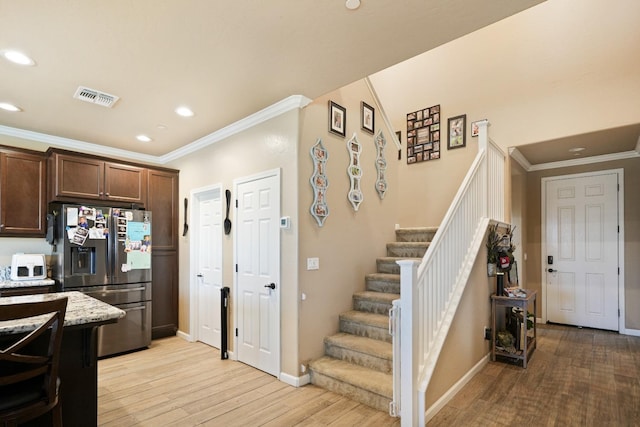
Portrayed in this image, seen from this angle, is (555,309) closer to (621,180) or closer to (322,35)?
(621,180)

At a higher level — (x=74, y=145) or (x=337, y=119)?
(x=337, y=119)

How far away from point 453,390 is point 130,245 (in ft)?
13.4

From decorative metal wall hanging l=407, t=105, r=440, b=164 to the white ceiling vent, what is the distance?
14.2ft

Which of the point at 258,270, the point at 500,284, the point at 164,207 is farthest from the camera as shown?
the point at 164,207

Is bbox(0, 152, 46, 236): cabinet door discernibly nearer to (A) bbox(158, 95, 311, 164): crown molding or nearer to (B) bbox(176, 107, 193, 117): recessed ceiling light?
(A) bbox(158, 95, 311, 164): crown molding

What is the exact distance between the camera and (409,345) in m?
Result: 2.38

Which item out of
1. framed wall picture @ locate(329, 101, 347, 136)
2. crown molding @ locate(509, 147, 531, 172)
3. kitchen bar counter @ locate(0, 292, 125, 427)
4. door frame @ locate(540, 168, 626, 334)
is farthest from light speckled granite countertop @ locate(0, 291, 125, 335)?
door frame @ locate(540, 168, 626, 334)

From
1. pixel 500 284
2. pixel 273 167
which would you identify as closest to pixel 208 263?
pixel 273 167

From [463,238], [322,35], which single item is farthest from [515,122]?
[322,35]

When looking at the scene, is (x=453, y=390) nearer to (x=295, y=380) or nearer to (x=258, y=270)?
(x=295, y=380)

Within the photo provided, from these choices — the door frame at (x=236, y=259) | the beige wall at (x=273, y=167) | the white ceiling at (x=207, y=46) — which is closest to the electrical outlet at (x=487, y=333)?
the beige wall at (x=273, y=167)

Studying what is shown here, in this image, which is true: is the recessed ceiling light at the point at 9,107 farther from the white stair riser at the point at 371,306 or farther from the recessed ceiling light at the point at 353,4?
the white stair riser at the point at 371,306

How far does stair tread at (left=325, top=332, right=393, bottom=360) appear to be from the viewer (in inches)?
118

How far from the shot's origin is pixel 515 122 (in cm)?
471
